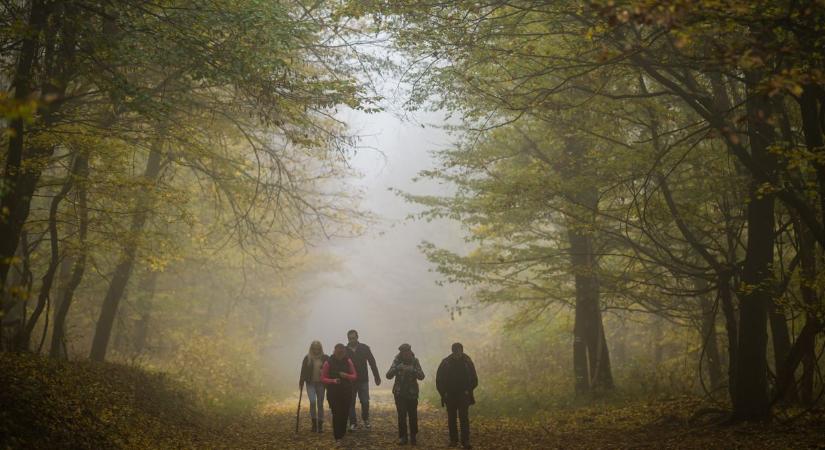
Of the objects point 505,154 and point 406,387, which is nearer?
point 406,387

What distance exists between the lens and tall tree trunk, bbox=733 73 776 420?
322 inches

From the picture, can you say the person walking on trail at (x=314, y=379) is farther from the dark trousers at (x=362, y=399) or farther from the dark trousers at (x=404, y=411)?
the dark trousers at (x=404, y=411)

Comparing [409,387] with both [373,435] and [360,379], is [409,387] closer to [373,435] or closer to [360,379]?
[373,435]

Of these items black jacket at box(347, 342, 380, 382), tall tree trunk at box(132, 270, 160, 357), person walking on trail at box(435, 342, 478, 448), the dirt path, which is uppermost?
tall tree trunk at box(132, 270, 160, 357)

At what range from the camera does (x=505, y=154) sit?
1380 centimetres

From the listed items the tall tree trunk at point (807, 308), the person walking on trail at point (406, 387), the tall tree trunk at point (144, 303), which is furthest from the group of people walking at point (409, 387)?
the tall tree trunk at point (144, 303)

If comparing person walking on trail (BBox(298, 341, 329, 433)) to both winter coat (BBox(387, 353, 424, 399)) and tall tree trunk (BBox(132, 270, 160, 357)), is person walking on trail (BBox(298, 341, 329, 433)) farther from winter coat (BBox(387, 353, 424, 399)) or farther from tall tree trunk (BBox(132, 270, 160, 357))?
tall tree trunk (BBox(132, 270, 160, 357))

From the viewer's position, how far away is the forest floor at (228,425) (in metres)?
6.14

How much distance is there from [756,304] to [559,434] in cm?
401

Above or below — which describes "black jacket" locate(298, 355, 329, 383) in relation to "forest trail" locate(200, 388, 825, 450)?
above

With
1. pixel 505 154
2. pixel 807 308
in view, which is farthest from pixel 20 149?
pixel 505 154

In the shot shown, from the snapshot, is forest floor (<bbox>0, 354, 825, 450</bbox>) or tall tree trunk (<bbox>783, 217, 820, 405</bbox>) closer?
forest floor (<bbox>0, 354, 825, 450</bbox>)

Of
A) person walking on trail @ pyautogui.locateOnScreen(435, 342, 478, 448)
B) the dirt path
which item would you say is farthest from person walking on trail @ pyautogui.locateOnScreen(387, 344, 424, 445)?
person walking on trail @ pyautogui.locateOnScreen(435, 342, 478, 448)

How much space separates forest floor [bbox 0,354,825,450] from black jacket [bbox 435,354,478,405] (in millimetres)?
896
